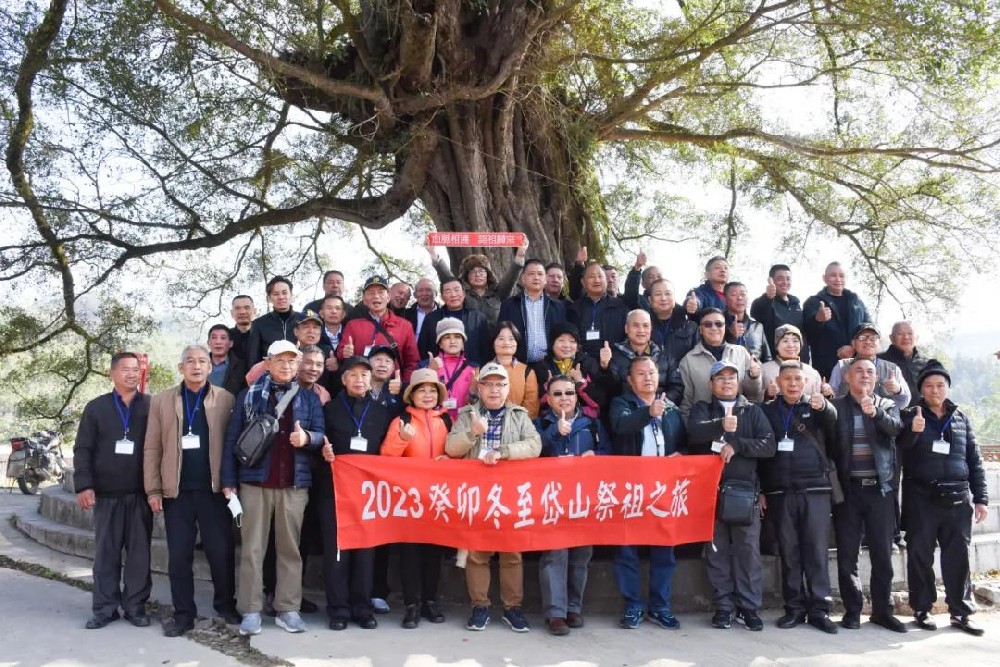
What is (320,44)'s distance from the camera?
353 inches

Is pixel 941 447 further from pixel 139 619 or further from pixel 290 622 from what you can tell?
pixel 139 619

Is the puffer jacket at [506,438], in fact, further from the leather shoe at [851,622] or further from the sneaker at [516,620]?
→ the leather shoe at [851,622]

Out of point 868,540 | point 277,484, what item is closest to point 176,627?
point 277,484

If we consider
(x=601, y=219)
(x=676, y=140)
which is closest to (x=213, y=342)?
(x=601, y=219)

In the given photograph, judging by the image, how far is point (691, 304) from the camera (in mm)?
6422

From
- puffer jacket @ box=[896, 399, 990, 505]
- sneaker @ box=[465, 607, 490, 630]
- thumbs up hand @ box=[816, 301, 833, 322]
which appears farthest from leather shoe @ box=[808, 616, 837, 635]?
thumbs up hand @ box=[816, 301, 833, 322]

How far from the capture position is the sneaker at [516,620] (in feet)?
16.5

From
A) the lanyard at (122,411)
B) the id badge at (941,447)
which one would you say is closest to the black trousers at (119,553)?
the lanyard at (122,411)

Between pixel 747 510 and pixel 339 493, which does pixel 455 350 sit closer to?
pixel 339 493

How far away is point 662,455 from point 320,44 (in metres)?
6.33

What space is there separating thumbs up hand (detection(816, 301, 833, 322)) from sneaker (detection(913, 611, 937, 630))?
8.86 feet

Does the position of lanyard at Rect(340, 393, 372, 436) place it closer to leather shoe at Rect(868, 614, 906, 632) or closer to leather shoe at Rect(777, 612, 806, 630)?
leather shoe at Rect(777, 612, 806, 630)

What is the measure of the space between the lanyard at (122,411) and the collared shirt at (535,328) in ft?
9.67

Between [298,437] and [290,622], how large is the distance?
116cm
